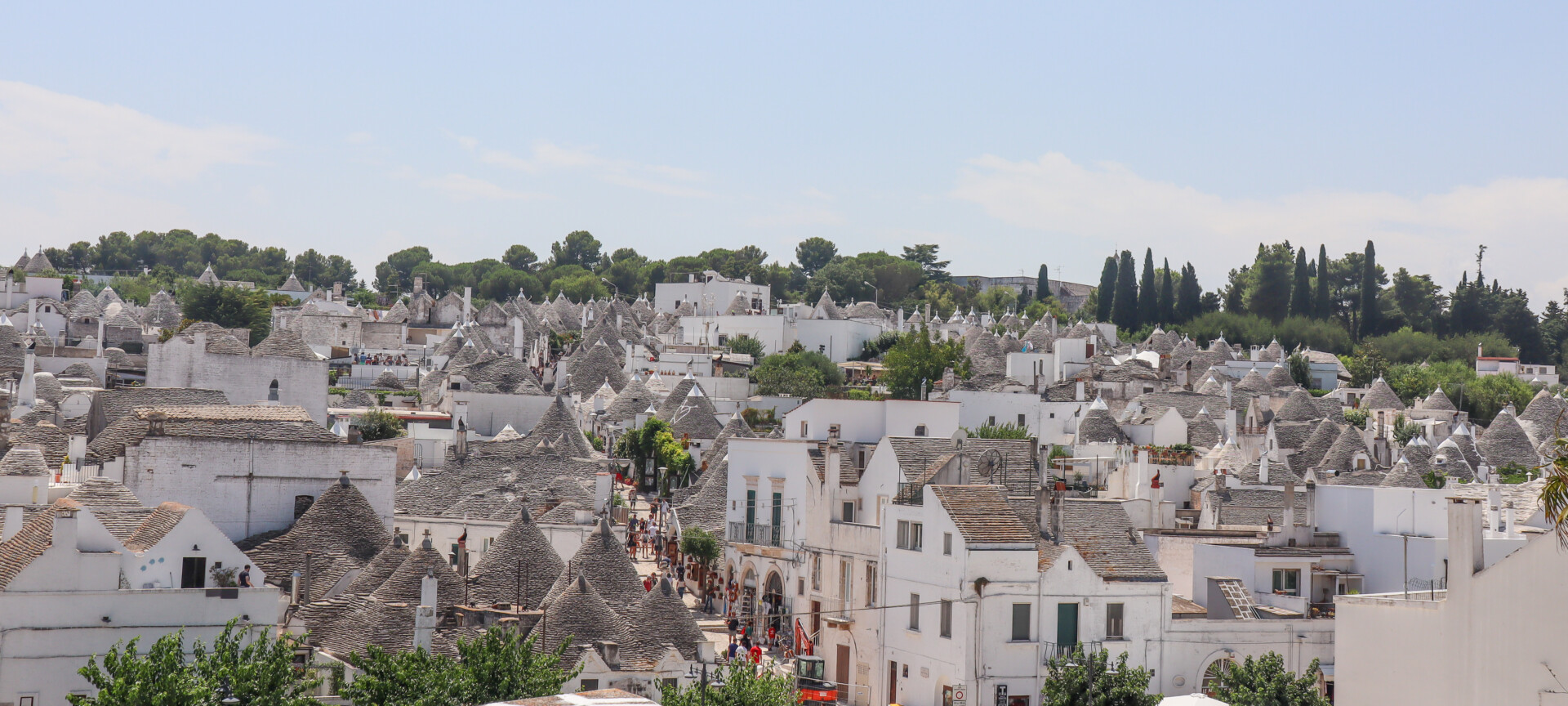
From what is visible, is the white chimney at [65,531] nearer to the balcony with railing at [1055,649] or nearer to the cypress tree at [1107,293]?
the balcony with railing at [1055,649]

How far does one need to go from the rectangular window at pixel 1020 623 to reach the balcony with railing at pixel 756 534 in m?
10.9

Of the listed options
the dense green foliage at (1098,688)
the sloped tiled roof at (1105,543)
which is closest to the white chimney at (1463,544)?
the dense green foliage at (1098,688)

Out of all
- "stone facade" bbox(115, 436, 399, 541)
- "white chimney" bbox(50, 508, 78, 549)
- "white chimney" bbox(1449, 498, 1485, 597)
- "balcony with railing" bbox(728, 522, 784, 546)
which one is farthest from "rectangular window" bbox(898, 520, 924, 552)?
"white chimney" bbox(50, 508, 78, 549)

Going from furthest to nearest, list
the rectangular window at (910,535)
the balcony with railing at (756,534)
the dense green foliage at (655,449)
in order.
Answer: the dense green foliage at (655,449) < the balcony with railing at (756,534) < the rectangular window at (910,535)

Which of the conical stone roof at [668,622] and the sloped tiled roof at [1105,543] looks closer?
the conical stone roof at [668,622]

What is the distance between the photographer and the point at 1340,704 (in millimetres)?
26422

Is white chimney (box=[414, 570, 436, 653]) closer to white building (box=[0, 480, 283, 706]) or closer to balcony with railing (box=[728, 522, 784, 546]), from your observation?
white building (box=[0, 480, 283, 706])

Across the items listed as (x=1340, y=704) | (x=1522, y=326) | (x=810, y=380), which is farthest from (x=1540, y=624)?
(x=1522, y=326)

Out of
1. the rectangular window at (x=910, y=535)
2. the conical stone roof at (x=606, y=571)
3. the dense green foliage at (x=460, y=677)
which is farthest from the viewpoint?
the conical stone roof at (x=606, y=571)

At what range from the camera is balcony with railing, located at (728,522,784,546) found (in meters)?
44.2

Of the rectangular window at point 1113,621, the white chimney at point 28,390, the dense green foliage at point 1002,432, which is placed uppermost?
the white chimney at point 28,390

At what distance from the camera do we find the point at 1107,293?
12062 cm

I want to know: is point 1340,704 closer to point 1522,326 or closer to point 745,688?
point 745,688

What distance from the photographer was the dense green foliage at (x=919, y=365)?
8081 centimetres
